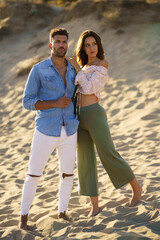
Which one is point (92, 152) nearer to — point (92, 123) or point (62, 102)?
point (92, 123)

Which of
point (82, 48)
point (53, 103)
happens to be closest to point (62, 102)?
point (53, 103)

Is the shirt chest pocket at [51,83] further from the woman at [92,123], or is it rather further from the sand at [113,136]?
the sand at [113,136]

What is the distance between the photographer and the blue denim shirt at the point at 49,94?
3.48 m

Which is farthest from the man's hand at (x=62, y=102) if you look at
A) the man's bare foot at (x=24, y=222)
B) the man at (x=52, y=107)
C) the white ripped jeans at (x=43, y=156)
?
the man's bare foot at (x=24, y=222)

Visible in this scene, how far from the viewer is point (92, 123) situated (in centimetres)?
372

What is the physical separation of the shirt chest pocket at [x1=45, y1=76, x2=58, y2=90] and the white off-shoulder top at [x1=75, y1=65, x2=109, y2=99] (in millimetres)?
215

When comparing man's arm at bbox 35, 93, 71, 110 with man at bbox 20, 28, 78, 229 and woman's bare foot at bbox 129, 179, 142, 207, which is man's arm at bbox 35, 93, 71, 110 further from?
woman's bare foot at bbox 129, 179, 142, 207

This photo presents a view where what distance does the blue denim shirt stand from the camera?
11.4 feet

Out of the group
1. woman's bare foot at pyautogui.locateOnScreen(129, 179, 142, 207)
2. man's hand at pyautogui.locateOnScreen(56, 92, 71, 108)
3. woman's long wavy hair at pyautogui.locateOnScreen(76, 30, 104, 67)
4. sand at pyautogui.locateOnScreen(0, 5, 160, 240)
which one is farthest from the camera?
woman's bare foot at pyautogui.locateOnScreen(129, 179, 142, 207)

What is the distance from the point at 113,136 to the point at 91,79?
11.0ft

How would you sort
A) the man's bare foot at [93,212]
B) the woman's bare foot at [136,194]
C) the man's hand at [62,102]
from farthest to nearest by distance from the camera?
1. the woman's bare foot at [136,194]
2. the man's bare foot at [93,212]
3. the man's hand at [62,102]

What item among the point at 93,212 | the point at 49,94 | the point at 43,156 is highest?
the point at 49,94

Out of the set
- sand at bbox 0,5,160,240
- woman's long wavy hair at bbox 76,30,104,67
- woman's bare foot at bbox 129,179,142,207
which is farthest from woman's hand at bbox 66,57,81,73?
sand at bbox 0,5,160,240

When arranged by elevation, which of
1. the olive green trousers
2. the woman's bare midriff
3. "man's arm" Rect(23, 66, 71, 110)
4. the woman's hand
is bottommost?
the olive green trousers
